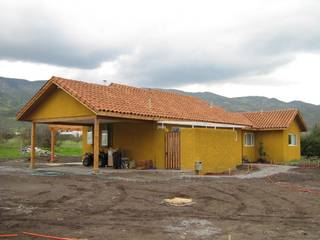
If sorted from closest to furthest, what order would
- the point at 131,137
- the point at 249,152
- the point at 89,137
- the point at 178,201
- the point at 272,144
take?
the point at 178,201
the point at 131,137
the point at 89,137
the point at 272,144
the point at 249,152

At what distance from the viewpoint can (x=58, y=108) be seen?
22.0 metres

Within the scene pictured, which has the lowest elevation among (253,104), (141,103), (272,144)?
(272,144)

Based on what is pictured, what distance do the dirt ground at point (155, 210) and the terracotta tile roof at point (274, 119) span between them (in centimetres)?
1479

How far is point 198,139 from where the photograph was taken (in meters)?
20.1

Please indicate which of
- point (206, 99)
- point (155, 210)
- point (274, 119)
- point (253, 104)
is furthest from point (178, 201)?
point (206, 99)

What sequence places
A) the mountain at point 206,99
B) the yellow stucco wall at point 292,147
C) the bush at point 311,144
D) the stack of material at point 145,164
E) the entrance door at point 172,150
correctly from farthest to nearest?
the mountain at point 206,99 → the bush at point 311,144 → the yellow stucco wall at point 292,147 → the stack of material at point 145,164 → the entrance door at point 172,150

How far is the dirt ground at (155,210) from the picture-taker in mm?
7980

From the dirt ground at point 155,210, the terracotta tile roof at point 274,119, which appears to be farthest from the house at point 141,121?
the dirt ground at point 155,210

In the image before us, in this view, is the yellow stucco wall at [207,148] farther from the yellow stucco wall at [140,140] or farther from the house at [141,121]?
the yellow stucco wall at [140,140]

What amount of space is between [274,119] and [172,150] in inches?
508

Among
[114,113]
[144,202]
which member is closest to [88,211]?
[144,202]

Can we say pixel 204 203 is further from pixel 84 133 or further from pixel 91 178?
pixel 84 133

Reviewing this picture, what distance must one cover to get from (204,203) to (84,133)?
1719cm

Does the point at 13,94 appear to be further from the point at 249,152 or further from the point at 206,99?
the point at 249,152
